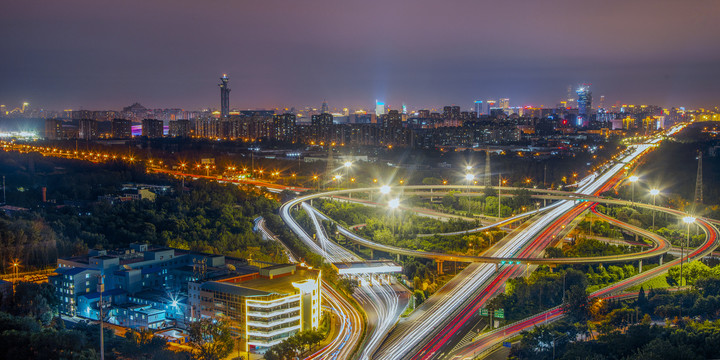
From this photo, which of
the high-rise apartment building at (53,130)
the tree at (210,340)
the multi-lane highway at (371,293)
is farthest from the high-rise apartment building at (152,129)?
the tree at (210,340)

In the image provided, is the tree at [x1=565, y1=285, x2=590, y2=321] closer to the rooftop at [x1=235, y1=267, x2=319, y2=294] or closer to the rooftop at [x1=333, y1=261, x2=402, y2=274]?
the rooftop at [x1=333, y1=261, x2=402, y2=274]

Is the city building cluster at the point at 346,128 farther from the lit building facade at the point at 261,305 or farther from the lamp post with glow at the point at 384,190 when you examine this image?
the lit building facade at the point at 261,305

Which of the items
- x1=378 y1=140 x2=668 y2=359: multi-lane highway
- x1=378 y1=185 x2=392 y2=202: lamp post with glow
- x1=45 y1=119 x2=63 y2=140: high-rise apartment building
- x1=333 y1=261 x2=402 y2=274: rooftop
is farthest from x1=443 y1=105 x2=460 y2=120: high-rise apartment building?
x1=333 y1=261 x2=402 y2=274: rooftop

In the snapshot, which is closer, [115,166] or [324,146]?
[115,166]

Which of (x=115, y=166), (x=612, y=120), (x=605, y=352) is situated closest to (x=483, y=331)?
(x=605, y=352)

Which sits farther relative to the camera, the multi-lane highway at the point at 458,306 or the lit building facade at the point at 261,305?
the lit building facade at the point at 261,305

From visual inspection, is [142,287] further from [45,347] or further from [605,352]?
[605,352]

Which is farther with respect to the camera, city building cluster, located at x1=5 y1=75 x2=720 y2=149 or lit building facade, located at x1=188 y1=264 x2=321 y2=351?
city building cluster, located at x1=5 y1=75 x2=720 y2=149

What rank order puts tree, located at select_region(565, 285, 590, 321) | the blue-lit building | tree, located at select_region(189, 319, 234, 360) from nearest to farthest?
tree, located at select_region(189, 319, 234, 360), tree, located at select_region(565, 285, 590, 321), the blue-lit building
